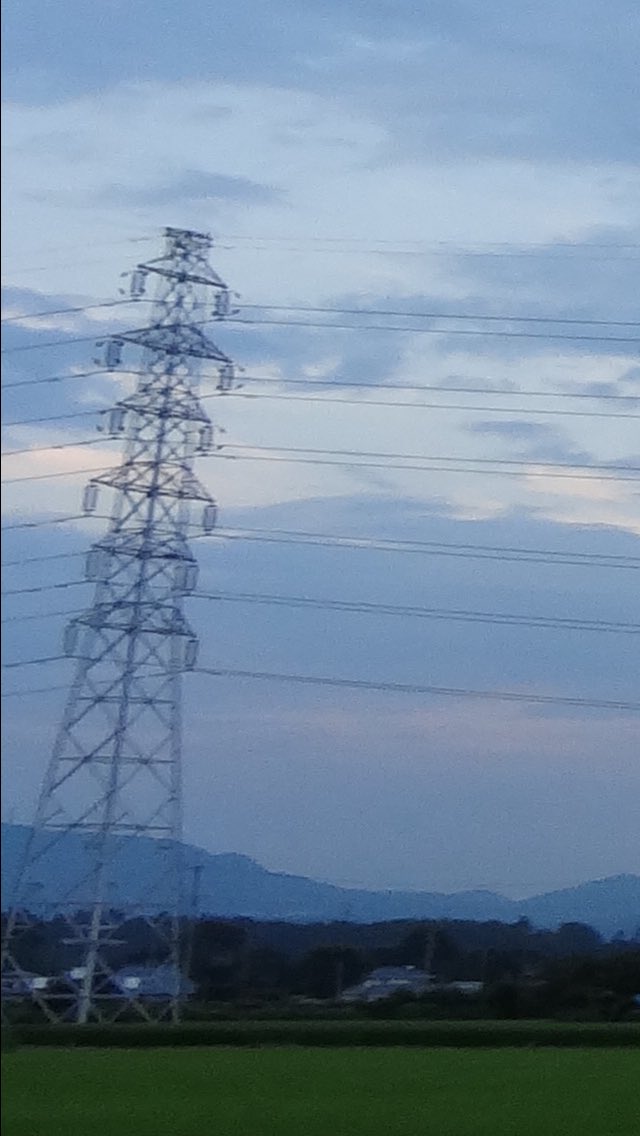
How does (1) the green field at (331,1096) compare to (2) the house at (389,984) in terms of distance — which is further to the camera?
(2) the house at (389,984)

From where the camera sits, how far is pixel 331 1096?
25953 mm

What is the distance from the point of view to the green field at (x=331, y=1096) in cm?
2127

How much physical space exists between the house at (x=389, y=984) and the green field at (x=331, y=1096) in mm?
1162

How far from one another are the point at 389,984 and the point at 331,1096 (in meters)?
4.12

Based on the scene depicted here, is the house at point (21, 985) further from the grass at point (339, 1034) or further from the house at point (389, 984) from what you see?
the house at point (389, 984)

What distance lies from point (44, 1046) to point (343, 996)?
18.1 m

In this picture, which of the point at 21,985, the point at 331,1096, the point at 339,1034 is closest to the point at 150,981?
the point at 21,985

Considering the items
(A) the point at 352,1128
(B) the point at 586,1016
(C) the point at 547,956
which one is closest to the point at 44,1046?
(A) the point at 352,1128

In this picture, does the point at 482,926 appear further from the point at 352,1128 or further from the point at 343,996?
the point at 352,1128

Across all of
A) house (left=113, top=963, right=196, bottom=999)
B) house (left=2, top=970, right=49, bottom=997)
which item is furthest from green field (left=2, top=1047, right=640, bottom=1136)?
house (left=2, top=970, right=49, bottom=997)

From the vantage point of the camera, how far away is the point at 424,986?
3062cm

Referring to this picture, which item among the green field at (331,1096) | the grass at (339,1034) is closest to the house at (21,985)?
the grass at (339,1034)

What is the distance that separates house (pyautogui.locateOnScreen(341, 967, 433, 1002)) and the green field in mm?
1162

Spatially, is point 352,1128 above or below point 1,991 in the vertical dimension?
below
